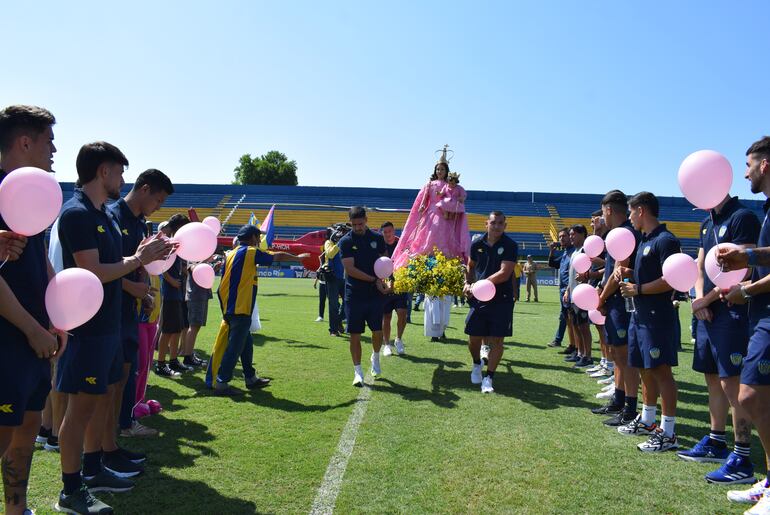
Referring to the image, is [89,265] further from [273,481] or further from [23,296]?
[273,481]

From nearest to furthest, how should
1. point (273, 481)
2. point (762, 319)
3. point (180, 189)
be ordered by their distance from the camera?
1. point (762, 319)
2. point (273, 481)
3. point (180, 189)

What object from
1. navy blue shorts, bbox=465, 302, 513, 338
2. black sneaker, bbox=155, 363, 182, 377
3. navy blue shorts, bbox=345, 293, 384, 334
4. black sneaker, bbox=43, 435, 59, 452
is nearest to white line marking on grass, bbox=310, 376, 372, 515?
navy blue shorts, bbox=345, 293, 384, 334

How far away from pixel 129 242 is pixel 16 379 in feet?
6.21

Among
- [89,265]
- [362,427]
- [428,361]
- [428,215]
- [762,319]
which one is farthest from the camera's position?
[428,215]

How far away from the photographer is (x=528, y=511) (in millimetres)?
3270

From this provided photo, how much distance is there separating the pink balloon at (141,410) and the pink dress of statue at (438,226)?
15.9ft

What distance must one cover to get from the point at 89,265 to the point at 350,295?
3.96 m

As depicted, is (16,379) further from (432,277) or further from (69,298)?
(432,277)

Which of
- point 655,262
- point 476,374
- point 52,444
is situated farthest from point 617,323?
point 52,444

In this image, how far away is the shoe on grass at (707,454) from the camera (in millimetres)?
4273

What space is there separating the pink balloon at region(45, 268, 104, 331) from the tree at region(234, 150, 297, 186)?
2750 inches

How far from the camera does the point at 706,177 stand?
388 cm

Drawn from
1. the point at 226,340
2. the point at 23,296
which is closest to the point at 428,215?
the point at 226,340

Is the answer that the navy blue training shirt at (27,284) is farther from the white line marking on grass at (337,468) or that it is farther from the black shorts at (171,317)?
the black shorts at (171,317)
